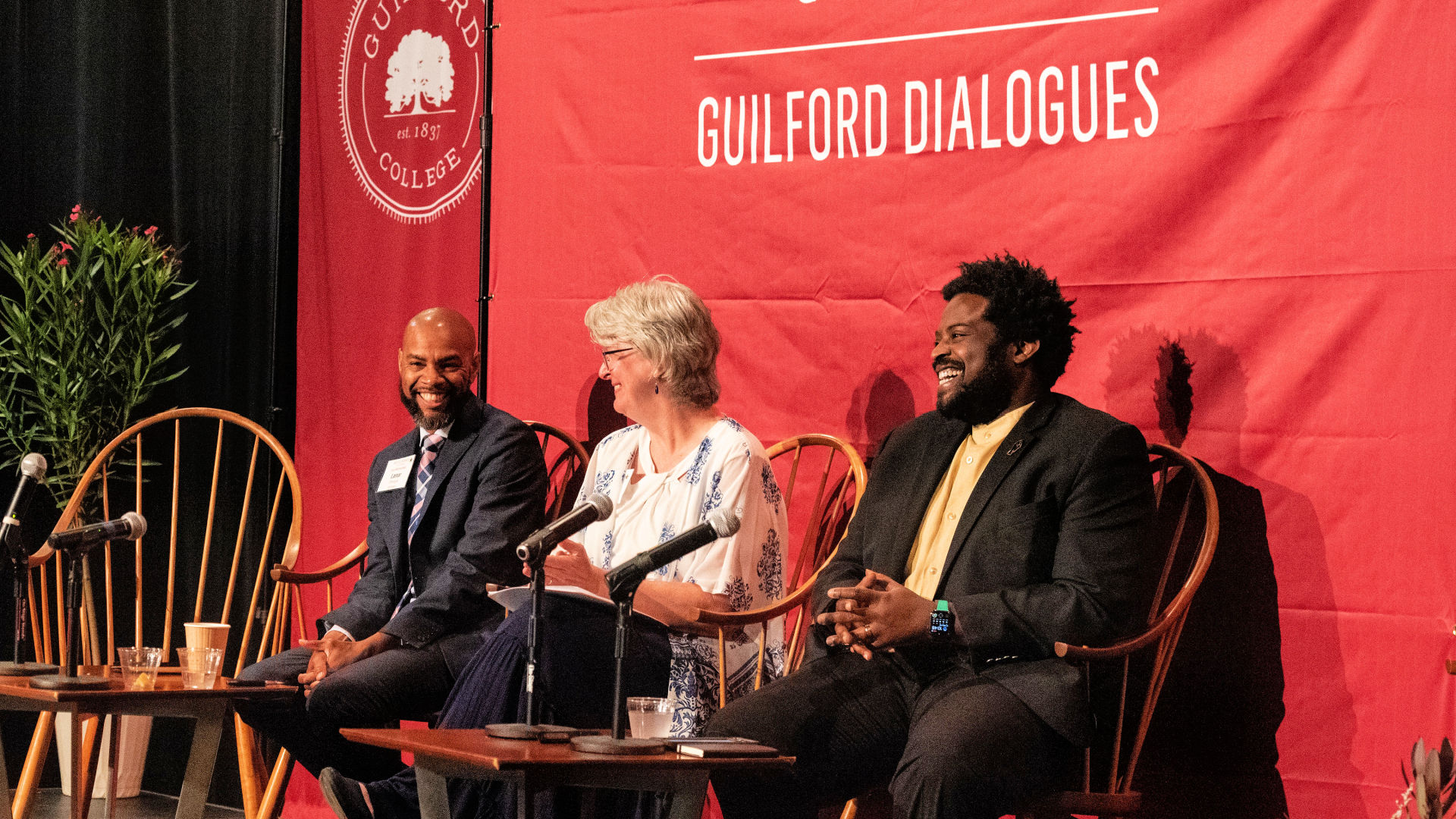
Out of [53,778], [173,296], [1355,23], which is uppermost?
[1355,23]

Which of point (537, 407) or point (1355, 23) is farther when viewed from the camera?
point (537, 407)

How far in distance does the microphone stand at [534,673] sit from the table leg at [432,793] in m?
0.11

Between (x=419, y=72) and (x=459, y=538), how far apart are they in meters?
1.65

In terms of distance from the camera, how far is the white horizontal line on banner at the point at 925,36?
3.22 meters

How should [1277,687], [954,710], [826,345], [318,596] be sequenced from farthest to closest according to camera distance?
1. [318,596]
2. [826,345]
3. [1277,687]
4. [954,710]

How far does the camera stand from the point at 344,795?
2623 millimetres

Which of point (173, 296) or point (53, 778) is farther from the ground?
point (173, 296)

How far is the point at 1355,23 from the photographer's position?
2.95 metres

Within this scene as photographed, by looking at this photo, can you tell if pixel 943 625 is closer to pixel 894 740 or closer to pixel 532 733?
pixel 894 740

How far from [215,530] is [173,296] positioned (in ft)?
2.60

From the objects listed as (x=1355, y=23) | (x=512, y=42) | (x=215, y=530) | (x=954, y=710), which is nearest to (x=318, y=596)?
(x=215, y=530)

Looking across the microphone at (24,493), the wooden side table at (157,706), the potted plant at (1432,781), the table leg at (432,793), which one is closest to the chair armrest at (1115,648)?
the potted plant at (1432,781)

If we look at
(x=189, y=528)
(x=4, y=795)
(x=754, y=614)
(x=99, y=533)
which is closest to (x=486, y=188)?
(x=189, y=528)

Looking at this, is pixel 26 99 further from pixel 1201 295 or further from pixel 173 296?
pixel 1201 295
